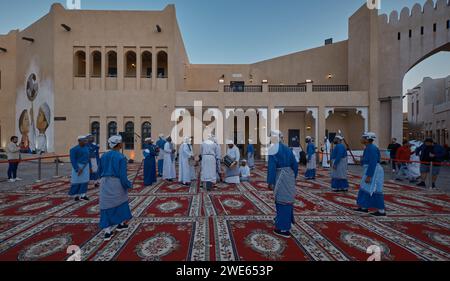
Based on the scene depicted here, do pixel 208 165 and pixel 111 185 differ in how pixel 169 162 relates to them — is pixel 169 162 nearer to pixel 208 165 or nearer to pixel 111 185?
pixel 208 165

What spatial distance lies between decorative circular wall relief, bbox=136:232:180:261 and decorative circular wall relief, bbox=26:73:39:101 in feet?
57.2

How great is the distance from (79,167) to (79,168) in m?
0.02

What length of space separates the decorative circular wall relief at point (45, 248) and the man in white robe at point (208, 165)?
3.51 meters

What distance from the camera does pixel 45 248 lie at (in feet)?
9.11

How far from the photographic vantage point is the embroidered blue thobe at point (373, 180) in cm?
398

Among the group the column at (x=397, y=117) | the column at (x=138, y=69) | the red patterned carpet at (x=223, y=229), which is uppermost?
the column at (x=138, y=69)

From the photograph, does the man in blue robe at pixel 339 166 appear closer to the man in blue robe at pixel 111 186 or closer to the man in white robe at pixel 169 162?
the man in white robe at pixel 169 162

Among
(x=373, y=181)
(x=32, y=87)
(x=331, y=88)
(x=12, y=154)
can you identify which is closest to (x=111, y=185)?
(x=373, y=181)

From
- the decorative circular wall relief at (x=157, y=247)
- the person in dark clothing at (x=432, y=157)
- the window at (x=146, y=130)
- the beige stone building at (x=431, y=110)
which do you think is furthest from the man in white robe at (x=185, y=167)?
the beige stone building at (x=431, y=110)

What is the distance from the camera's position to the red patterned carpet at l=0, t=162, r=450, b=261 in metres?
2.65

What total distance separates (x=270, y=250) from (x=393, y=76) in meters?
15.8

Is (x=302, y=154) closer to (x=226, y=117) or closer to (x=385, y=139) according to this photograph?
(x=226, y=117)

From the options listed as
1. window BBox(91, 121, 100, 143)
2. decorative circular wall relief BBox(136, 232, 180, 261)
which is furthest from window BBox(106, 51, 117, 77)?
decorative circular wall relief BBox(136, 232, 180, 261)
